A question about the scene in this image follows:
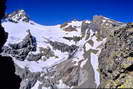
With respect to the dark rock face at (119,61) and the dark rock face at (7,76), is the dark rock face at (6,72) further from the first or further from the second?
the dark rock face at (119,61)

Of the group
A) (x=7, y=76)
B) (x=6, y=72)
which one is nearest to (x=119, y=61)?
(x=7, y=76)

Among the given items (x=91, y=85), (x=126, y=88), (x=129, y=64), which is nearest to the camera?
(x=126, y=88)

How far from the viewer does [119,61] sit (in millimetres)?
36469

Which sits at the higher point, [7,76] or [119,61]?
[119,61]

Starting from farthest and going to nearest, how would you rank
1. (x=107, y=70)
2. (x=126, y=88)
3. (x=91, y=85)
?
(x=91, y=85)
(x=107, y=70)
(x=126, y=88)

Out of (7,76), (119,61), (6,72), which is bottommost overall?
(7,76)

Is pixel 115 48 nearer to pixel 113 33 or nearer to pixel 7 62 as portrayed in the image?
pixel 113 33

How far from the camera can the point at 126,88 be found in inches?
1267

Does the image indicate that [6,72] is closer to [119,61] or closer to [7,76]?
[7,76]

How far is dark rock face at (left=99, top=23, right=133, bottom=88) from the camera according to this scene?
34.4 m

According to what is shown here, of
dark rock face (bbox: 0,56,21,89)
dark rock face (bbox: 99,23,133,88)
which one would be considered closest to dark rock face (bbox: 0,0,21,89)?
dark rock face (bbox: 0,56,21,89)

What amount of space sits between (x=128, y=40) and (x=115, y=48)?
2141 millimetres

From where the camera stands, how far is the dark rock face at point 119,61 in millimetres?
34375

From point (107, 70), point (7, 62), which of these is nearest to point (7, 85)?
point (7, 62)
